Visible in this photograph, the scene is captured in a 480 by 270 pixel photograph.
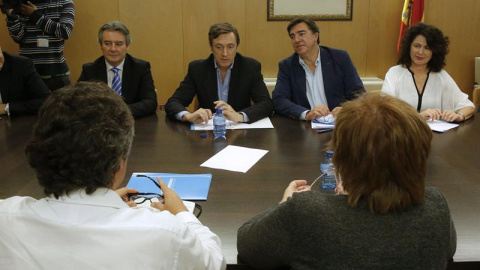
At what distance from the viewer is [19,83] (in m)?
3.28

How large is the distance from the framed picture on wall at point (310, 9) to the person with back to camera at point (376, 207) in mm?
4157

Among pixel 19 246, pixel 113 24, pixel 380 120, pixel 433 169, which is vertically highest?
pixel 113 24

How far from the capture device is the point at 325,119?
2.90 meters

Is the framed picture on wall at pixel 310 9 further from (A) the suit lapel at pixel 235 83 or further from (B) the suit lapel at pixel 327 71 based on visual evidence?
(A) the suit lapel at pixel 235 83

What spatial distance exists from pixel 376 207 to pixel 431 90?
247 centimetres

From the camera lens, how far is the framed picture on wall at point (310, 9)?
5121 millimetres

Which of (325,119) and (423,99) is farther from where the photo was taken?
(423,99)

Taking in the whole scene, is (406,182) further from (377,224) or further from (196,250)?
(196,250)

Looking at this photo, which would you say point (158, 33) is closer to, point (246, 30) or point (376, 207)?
point (246, 30)

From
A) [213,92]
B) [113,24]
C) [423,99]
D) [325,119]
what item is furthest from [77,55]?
[423,99]

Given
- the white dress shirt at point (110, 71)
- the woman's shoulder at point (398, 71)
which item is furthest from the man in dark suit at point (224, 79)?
the woman's shoulder at point (398, 71)

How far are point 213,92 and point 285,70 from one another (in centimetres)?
58

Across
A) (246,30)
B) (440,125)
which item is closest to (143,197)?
(440,125)

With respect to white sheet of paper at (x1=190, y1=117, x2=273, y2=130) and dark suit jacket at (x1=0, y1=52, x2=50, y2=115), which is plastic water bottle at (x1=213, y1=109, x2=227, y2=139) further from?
dark suit jacket at (x1=0, y1=52, x2=50, y2=115)
